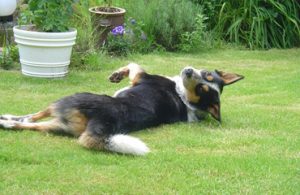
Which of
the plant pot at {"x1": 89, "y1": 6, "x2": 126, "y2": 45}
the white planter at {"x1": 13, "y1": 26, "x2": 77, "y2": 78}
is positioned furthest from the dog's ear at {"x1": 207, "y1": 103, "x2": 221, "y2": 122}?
the plant pot at {"x1": 89, "y1": 6, "x2": 126, "y2": 45}

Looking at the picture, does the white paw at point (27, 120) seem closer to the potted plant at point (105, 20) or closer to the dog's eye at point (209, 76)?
the dog's eye at point (209, 76)

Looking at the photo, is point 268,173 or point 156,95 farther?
point 156,95

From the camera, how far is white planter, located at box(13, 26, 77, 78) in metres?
6.87

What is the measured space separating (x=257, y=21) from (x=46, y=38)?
4.53 m

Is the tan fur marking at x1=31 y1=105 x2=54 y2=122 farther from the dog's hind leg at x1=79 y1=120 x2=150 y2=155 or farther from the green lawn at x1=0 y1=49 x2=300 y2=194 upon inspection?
the dog's hind leg at x1=79 y1=120 x2=150 y2=155

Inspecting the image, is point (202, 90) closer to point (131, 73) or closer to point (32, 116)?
point (131, 73)

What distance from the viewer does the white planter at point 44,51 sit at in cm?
687

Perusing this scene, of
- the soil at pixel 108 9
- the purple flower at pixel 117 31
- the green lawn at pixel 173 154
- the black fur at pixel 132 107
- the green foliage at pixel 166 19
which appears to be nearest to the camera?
the green lawn at pixel 173 154

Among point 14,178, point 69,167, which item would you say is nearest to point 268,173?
point 69,167

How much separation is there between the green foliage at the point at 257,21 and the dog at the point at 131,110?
15.0ft

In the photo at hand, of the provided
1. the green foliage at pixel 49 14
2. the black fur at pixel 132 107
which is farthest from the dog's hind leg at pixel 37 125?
the green foliage at pixel 49 14

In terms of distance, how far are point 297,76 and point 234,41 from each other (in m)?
2.51

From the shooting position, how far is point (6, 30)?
8.55m

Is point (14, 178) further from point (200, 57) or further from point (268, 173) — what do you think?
point (200, 57)
